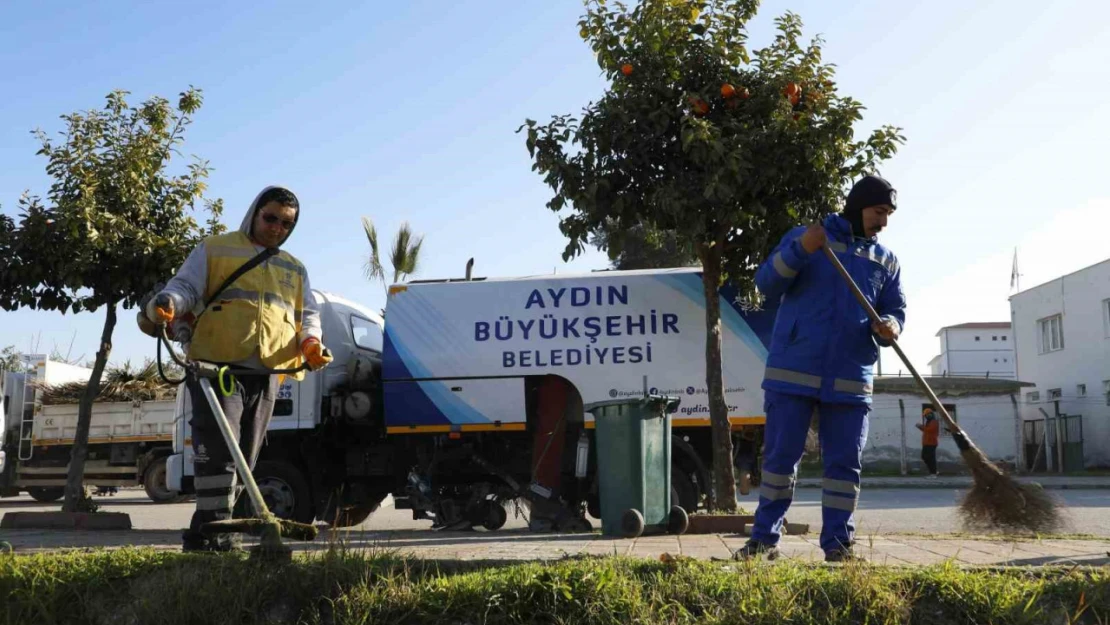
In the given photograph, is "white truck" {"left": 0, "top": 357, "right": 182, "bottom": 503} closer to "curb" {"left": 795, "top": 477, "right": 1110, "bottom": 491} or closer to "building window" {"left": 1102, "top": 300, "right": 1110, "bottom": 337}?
"curb" {"left": 795, "top": 477, "right": 1110, "bottom": 491}

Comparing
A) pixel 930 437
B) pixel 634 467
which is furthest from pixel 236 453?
pixel 930 437

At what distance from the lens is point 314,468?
1067 cm

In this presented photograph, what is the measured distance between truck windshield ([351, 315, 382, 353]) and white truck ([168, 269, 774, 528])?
0.52m

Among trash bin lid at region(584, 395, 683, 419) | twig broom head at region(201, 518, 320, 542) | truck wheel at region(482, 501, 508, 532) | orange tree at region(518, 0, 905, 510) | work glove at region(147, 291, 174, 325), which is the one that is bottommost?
truck wheel at region(482, 501, 508, 532)

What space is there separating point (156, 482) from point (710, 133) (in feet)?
45.9

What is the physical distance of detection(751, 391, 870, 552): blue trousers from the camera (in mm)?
4996

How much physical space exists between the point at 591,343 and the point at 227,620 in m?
6.58

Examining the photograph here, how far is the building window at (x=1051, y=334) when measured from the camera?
109 ft

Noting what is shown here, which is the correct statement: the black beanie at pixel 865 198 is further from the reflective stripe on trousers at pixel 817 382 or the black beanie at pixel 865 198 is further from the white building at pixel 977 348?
the white building at pixel 977 348

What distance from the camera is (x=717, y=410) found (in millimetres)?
9266

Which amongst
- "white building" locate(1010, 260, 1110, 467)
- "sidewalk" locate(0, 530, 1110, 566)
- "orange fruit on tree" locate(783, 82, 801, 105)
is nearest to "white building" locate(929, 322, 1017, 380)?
"white building" locate(1010, 260, 1110, 467)

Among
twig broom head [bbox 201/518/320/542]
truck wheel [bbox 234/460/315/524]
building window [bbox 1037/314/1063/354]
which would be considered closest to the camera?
twig broom head [bbox 201/518/320/542]

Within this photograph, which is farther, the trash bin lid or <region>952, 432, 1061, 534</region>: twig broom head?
the trash bin lid

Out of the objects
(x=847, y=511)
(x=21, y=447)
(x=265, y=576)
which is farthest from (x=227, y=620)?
(x=21, y=447)
